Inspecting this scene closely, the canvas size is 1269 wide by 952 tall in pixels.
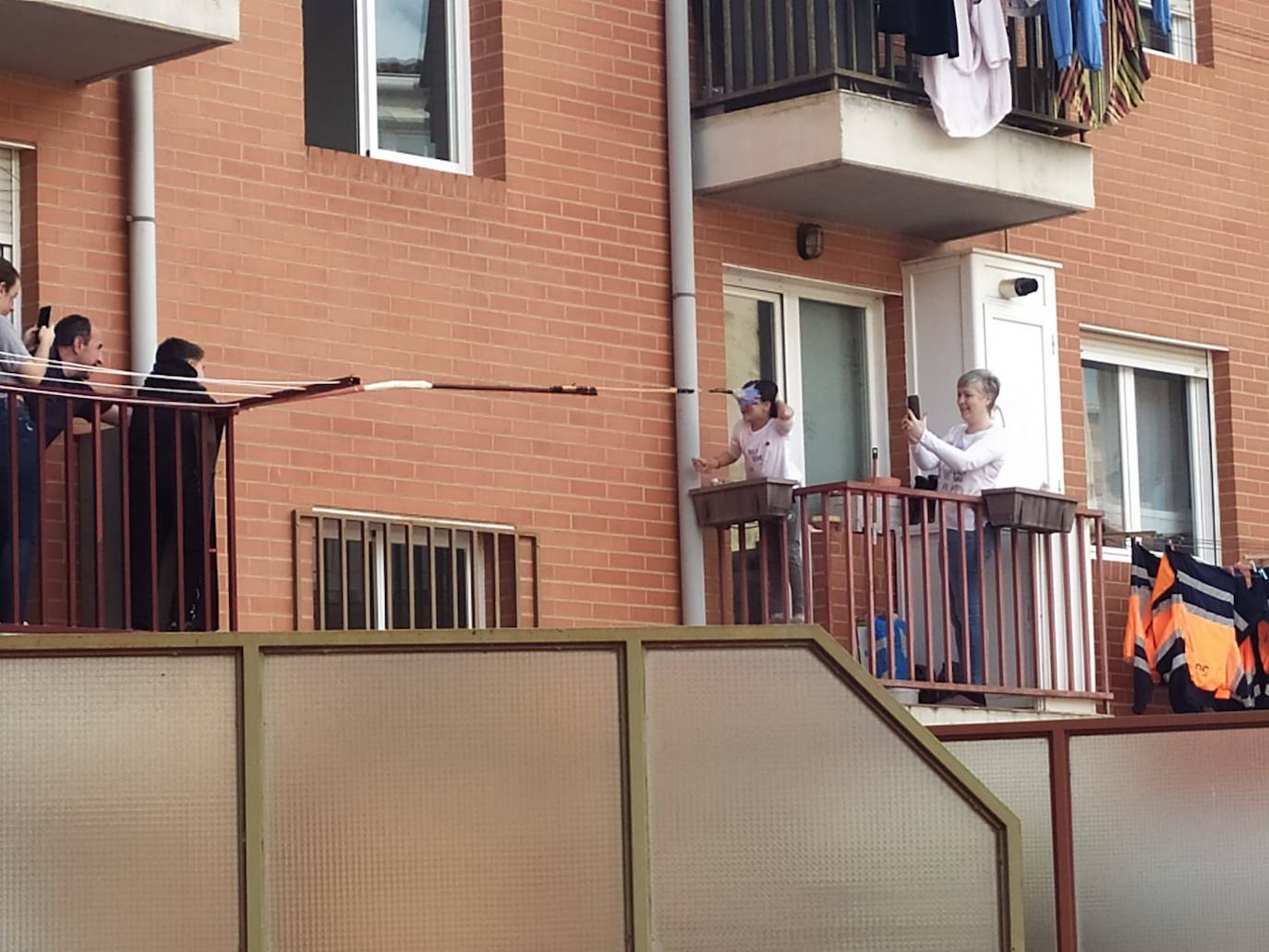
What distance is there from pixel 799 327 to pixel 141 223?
430cm

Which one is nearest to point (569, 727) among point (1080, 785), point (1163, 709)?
point (1080, 785)

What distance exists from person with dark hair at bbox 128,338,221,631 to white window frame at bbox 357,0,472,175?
2.52 metres

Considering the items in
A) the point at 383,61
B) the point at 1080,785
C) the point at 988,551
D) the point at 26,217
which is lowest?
the point at 1080,785

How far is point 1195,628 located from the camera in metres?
16.4

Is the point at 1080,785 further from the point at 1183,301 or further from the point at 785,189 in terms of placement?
the point at 1183,301

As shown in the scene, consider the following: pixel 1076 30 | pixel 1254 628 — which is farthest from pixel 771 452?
pixel 1254 628

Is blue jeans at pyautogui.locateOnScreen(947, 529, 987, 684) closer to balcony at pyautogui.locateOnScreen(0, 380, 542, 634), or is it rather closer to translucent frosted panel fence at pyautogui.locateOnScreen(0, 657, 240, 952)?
balcony at pyautogui.locateOnScreen(0, 380, 542, 634)

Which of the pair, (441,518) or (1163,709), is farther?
(1163,709)

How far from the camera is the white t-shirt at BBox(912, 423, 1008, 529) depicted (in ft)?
49.5

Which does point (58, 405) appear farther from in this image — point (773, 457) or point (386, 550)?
point (773, 457)

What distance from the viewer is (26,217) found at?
12633 millimetres

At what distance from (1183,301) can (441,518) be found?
571 cm

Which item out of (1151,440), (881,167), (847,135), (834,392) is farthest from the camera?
(1151,440)

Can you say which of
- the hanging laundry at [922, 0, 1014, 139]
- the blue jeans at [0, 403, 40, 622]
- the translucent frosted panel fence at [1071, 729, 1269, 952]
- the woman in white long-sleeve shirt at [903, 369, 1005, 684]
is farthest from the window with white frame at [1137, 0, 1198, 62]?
the blue jeans at [0, 403, 40, 622]
